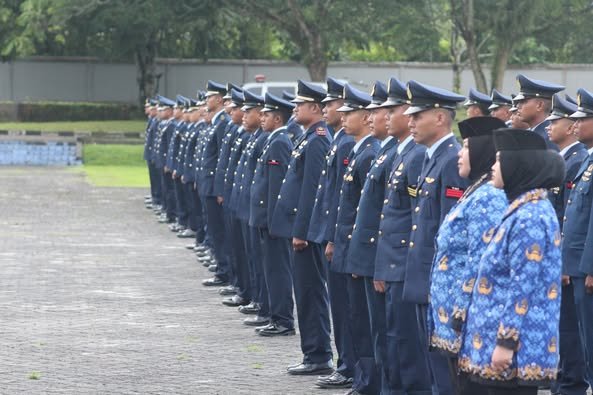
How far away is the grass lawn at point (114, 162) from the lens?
35656mm

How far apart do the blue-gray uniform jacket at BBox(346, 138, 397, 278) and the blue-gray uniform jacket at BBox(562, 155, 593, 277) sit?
1306 mm

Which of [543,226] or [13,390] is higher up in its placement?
[543,226]

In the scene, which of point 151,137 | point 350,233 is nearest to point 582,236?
point 350,233

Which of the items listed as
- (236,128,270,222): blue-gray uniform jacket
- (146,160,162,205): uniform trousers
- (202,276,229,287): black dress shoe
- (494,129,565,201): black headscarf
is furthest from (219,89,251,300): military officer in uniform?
(146,160,162,205): uniform trousers

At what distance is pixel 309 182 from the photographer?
11.0m

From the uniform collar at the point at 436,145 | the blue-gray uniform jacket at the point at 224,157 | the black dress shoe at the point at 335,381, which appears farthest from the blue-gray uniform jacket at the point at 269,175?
the uniform collar at the point at 436,145

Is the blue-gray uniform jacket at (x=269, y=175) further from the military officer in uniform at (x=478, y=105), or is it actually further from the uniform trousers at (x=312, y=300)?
the military officer in uniform at (x=478, y=105)

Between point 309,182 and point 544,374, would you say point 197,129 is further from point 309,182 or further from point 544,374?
point 544,374

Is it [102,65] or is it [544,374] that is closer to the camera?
[544,374]

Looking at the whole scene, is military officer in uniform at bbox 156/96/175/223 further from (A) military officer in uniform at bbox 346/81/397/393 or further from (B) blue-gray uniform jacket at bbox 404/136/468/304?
(B) blue-gray uniform jacket at bbox 404/136/468/304

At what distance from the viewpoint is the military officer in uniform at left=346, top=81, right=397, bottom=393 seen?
8859 millimetres

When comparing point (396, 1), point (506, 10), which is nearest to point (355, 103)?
point (506, 10)

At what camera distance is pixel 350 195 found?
9.55 m

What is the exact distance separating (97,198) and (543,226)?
Result: 22.7 meters
